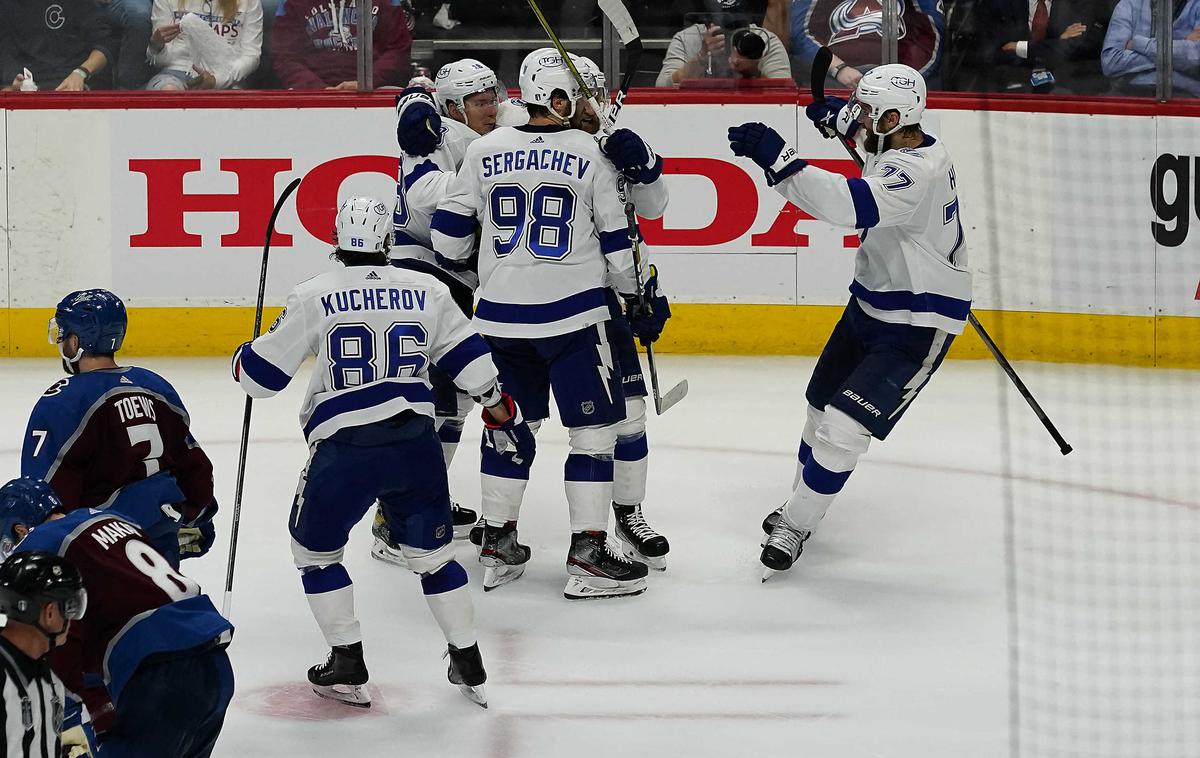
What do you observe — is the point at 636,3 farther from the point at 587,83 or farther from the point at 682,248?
the point at 587,83

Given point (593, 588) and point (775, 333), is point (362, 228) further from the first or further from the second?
point (775, 333)

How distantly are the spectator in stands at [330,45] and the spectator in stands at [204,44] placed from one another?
5.3 inches

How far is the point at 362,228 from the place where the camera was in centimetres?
397

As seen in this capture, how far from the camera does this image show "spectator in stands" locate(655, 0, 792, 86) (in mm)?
8250

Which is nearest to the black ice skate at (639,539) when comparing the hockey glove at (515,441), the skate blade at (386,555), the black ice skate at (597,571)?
the black ice skate at (597,571)

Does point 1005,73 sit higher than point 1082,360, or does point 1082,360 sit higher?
point 1005,73

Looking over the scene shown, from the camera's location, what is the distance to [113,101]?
27.0 feet

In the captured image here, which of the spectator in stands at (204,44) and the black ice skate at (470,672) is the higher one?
the spectator in stands at (204,44)

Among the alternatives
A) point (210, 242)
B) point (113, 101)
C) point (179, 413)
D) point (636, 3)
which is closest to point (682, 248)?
point (636, 3)

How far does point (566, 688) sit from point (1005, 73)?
5.15 metres

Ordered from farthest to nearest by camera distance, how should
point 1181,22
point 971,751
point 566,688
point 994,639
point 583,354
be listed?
1. point 1181,22
2. point 583,354
3. point 994,639
4. point 566,688
5. point 971,751

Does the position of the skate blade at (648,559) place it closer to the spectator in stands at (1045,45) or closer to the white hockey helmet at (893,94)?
the white hockey helmet at (893,94)

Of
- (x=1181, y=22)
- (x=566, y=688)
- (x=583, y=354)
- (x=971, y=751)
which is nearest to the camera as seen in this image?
(x=971, y=751)

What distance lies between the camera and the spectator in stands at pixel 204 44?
27.2 ft
